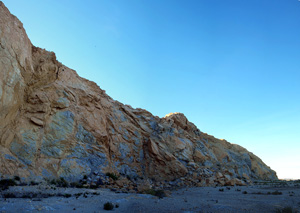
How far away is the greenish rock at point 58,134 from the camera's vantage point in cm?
1919

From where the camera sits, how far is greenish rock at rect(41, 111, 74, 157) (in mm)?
19188

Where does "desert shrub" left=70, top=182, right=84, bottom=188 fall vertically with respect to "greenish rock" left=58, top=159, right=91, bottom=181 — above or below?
below

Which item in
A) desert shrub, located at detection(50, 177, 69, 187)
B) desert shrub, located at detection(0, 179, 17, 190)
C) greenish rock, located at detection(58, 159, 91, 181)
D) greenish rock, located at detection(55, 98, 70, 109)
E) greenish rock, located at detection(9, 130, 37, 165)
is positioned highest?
greenish rock, located at detection(55, 98, 70, 109)

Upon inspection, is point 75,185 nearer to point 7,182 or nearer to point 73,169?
point 73,169

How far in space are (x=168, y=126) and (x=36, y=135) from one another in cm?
2203

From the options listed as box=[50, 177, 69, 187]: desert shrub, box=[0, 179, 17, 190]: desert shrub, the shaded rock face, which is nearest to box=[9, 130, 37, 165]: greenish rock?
the shaded rock face

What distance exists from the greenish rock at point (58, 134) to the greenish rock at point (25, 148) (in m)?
1.05

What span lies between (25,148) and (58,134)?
11.4ft

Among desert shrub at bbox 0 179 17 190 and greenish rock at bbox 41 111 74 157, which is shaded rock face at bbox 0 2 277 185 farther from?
desert shrub at bbox 0 179 17 190

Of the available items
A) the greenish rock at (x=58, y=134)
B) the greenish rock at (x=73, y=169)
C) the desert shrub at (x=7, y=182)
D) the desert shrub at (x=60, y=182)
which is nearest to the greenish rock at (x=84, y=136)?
the greenish rock at (x=58, y=134)

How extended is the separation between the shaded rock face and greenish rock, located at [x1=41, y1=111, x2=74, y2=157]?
0.30ft

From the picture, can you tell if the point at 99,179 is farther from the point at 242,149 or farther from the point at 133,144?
the point at 242,149

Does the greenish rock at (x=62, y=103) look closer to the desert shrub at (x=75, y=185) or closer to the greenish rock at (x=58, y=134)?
the greenish rock at (x=58, y=134)

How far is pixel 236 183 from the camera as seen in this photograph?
29.8 metres
